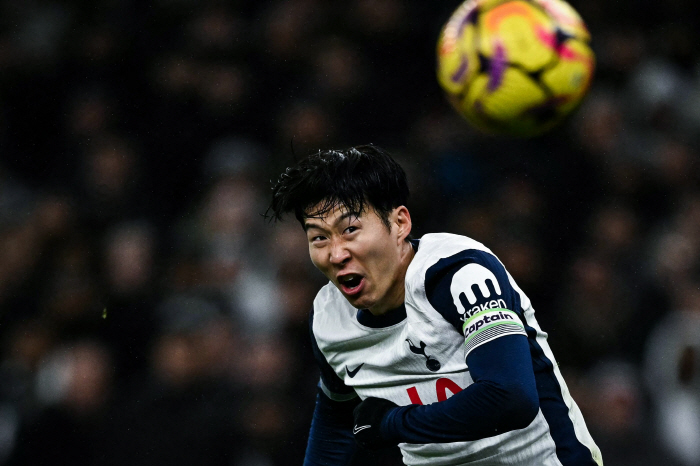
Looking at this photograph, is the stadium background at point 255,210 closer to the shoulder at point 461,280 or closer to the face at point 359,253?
the face at point 359,253

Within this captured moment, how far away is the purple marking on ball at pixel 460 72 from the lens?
3.07m

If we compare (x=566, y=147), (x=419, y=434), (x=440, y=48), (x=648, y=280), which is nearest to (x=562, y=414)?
(x=419, y=434)

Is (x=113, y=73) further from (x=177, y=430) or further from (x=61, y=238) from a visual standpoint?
(x=177, y=430)

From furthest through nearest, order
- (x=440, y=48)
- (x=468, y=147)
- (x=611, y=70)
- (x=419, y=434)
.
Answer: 1. (x=611, y=70)
2. (x=468, y=147)
3. (x=440, y=48)
4. (x=419, y=434)

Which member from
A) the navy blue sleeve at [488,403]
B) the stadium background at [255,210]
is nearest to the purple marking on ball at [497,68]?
the navy blue sleeve at [488,403]

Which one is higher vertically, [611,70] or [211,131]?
[611,70]

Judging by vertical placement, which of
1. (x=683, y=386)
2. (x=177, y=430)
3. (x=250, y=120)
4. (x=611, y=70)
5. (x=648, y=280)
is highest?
(x=611, y=70)

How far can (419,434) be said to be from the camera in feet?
6.32

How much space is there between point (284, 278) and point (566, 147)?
1874mm

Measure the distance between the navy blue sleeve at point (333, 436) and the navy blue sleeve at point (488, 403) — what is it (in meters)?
0.77

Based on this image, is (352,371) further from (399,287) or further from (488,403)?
(488,403)

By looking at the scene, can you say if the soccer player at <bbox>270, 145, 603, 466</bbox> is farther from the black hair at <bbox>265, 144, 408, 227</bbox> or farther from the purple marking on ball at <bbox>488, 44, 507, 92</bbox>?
the purple marking on ball at <bbox>488, 44, 507, 92</bbox>

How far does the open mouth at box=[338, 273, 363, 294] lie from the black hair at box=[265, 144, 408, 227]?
0.18m

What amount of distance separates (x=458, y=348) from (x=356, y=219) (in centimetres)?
45
